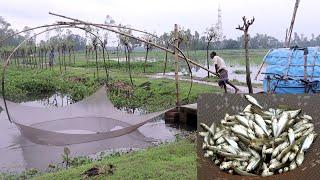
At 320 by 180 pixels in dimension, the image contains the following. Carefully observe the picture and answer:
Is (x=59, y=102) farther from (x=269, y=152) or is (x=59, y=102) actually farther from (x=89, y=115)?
(x=269, y=152)

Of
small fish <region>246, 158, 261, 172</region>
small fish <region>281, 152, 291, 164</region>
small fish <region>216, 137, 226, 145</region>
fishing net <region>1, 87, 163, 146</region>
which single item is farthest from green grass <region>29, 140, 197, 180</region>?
small fish <region>281, 152, 291, 164</region>

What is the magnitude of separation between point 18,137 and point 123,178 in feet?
22.0

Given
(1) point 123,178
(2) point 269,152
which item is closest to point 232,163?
(2) point 269,152

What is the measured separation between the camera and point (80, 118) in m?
13.2

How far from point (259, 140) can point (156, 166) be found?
3.82 m

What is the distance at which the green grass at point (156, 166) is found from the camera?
7379 mm

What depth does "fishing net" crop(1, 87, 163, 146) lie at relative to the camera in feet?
39.5

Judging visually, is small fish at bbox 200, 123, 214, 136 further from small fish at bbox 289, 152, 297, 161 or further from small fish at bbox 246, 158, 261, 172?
small fish at bbox 289, 152, 297, 161

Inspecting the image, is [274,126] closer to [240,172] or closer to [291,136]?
[291,136]

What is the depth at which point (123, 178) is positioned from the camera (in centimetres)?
738

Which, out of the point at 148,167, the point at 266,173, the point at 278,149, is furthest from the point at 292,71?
the point at 266,173

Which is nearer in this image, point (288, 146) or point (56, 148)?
point (288, 146)

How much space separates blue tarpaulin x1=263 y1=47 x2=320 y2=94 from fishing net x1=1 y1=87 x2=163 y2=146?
11.1ft

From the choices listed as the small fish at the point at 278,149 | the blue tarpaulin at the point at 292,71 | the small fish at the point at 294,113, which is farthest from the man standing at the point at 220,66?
the small fish at the point at 278,149
